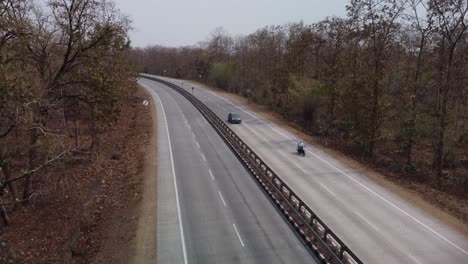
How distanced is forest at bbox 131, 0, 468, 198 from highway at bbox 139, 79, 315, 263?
13244mm

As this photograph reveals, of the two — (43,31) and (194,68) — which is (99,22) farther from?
(194,68)

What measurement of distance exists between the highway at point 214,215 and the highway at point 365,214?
9.40 feet

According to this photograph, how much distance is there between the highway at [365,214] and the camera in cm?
1636

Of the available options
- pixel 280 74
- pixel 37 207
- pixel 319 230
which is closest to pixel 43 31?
pixel 37 207

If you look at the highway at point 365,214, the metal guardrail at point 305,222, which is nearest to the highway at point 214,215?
the metal guardrail at point 305,222

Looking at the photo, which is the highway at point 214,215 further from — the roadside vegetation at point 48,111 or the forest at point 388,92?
the forest at point 388,92

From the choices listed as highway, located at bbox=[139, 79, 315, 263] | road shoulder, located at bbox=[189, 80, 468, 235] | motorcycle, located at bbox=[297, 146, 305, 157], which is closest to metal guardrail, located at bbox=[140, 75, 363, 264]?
highway, located at bbox=[139, 79, 315, 263]

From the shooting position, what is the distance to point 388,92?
124 ft

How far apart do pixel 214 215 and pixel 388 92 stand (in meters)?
25.9

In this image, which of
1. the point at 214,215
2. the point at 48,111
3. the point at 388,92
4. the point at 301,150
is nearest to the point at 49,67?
the point at 48,111

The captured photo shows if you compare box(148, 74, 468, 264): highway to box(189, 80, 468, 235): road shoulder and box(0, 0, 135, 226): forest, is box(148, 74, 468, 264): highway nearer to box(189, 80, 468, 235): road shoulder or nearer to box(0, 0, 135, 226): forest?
box(189, 80, 468, 235): road shoulder

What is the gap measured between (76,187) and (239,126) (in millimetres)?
21699

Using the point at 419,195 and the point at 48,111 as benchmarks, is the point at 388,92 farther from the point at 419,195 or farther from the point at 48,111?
the point at 48,111

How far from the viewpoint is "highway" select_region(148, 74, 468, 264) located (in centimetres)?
1636
